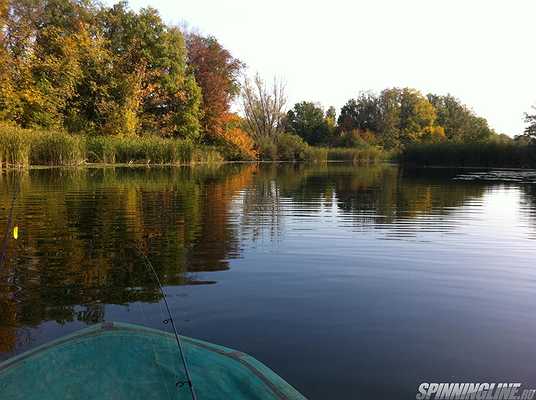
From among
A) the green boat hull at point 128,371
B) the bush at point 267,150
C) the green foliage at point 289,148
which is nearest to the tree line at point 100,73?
the bush at point 267,150

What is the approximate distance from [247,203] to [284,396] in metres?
13.0

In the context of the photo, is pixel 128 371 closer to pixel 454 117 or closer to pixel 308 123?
pixel 308 123

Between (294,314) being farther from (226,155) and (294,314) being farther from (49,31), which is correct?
(226,155)

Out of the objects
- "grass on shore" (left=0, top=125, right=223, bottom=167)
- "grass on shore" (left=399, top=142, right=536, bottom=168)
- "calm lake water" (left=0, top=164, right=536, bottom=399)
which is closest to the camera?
"calm lake water" (left=0, top=164, right=536, bottom=399)

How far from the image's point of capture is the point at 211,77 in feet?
171

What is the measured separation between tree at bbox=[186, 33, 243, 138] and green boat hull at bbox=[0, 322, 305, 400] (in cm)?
4962

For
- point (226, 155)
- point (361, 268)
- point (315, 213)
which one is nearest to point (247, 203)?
point (315, 213)

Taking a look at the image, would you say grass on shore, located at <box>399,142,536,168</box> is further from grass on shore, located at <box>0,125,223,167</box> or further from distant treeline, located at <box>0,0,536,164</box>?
grass on shore, located at <box>0,125,223,167</box>

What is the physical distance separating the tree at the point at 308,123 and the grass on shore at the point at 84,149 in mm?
40857

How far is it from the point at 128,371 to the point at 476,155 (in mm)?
51504

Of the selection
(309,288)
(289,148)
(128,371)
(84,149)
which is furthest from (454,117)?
(128,371)

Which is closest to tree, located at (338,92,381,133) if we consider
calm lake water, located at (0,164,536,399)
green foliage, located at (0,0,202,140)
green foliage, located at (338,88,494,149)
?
green foliage, located at (338,88,494,149)

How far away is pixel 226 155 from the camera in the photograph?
5488cm

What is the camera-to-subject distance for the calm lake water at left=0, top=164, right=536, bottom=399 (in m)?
4.04
